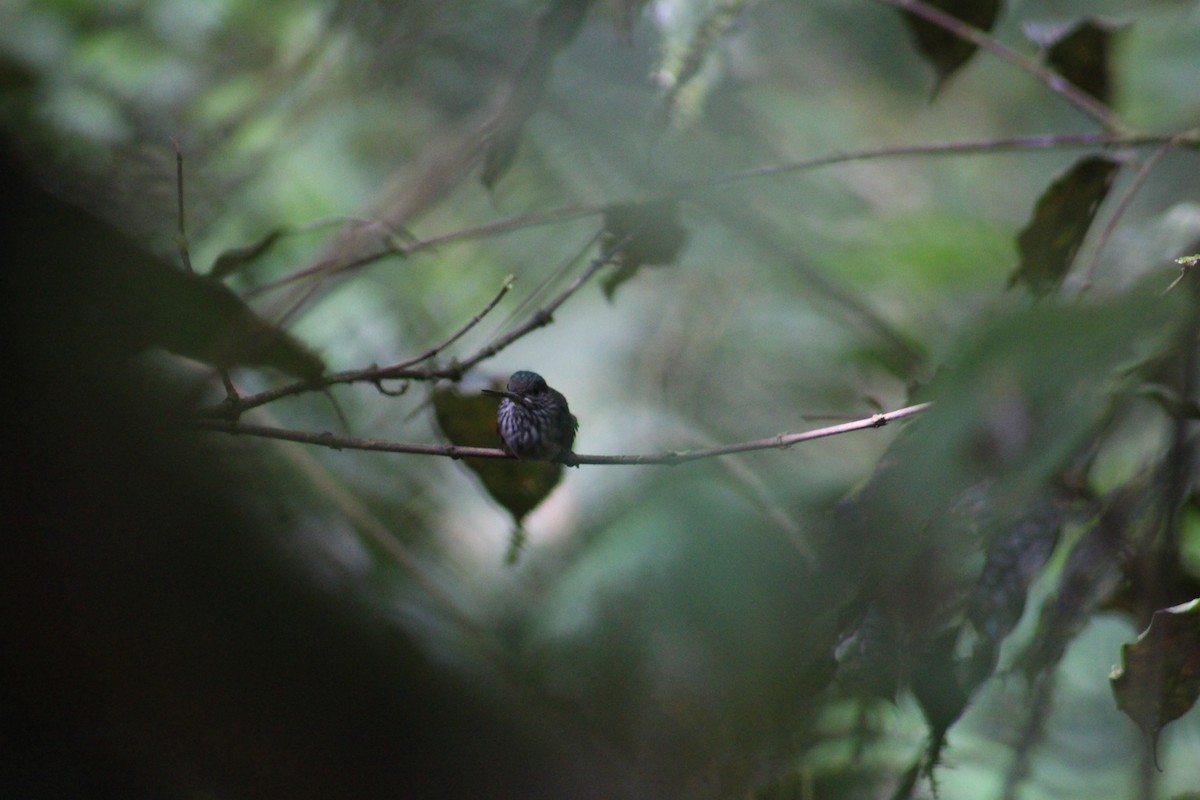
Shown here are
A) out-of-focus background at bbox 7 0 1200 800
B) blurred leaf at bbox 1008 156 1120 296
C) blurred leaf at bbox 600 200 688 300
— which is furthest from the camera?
blurred leaf at bbox 1008 156 1120 296

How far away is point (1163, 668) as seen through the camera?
3.74ft

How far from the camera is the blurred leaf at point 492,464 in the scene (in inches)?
56.1

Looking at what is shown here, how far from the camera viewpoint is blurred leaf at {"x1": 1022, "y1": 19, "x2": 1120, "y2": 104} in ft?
6.03

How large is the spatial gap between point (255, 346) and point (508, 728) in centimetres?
57

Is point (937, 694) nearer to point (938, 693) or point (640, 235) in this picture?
point (938, 693)

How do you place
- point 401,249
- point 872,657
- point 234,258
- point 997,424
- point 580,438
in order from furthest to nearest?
1. point 580,438
2. point 401,249
3. point 234,258
4. point 872,657
5. point 997,424

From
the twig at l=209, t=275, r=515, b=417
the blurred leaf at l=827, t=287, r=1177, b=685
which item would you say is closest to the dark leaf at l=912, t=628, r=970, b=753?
the blurred leaf at l=827, t=287, r=1177, b=685

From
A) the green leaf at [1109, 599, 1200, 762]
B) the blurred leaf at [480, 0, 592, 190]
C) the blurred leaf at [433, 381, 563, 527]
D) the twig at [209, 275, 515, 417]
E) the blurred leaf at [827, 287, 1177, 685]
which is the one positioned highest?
the blurred leaf at [480, 0, 592, 190]

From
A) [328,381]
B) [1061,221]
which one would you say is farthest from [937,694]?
[1061,221]

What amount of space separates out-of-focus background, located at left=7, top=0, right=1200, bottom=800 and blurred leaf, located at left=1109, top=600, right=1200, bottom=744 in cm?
1

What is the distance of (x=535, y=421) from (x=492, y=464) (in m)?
0.12

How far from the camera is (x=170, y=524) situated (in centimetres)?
65

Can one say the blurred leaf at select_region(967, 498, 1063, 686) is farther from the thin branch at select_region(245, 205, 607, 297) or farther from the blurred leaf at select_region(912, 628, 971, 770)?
the thin branch at select_region(245, 205, 607, 297)

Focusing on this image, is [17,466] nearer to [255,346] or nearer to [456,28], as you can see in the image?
[255,346]
